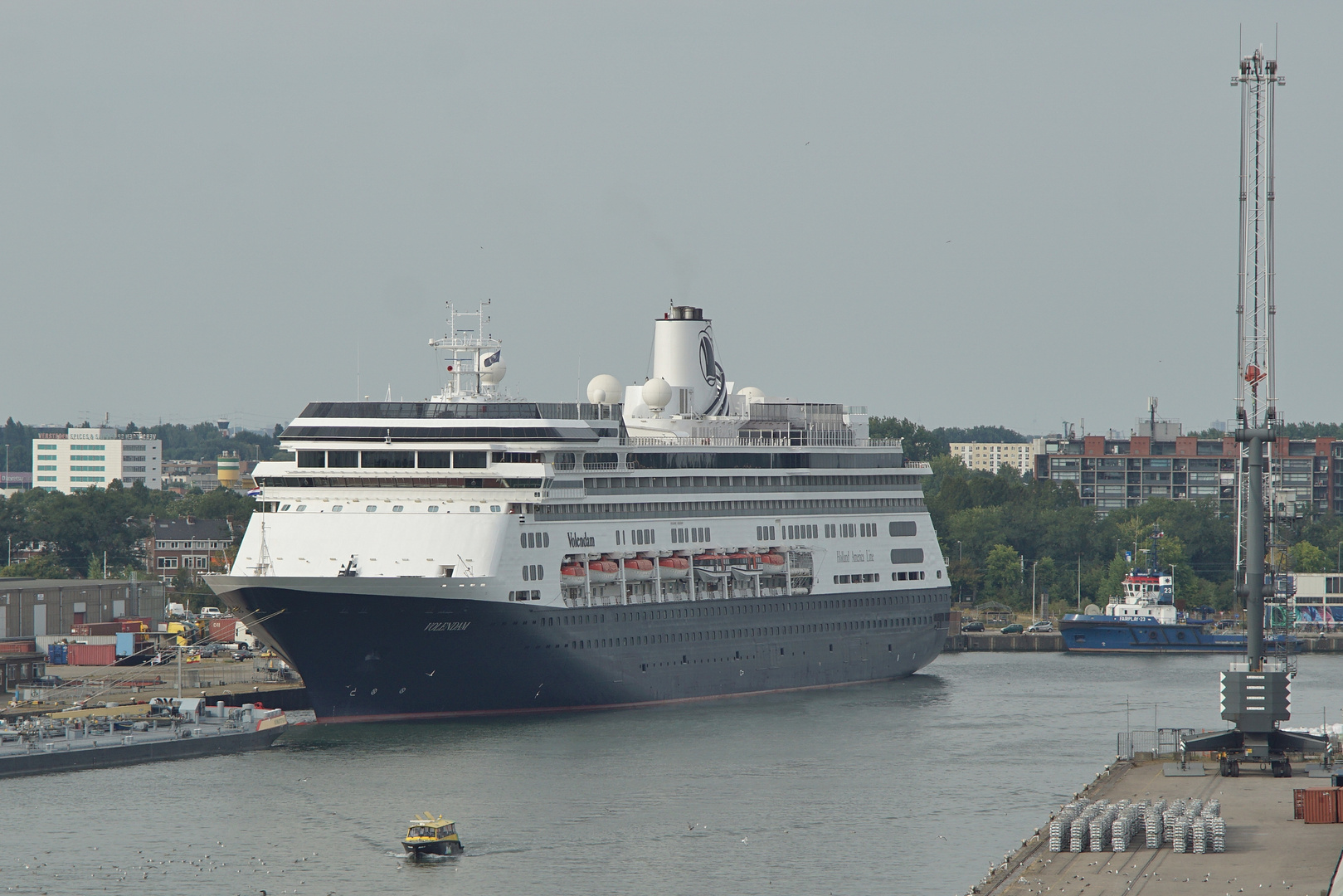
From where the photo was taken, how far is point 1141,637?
327 ft

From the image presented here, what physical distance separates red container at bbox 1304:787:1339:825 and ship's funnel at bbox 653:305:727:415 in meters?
38.6

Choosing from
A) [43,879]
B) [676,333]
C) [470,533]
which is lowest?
[43,879]

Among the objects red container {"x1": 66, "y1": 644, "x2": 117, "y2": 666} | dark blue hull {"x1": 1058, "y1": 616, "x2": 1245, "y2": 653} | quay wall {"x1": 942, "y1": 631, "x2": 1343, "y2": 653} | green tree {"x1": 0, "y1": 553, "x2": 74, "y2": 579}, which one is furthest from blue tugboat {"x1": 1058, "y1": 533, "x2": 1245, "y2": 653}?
green tree {"x1": 0, "y1": 553, "x2": 74, "y2": 579}

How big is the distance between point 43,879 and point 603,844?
37.4 ft

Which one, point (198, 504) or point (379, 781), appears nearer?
point (379, 781)

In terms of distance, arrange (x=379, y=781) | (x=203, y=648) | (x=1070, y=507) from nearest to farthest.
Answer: (x=379, y=781), (x=203, y=648), (x=1070, y=507)

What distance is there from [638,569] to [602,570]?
1.82m

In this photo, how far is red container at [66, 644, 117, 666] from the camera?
262ft

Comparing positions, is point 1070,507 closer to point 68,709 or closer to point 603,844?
point 68,709

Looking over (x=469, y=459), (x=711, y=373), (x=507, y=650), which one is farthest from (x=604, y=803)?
(x=711, y=373)

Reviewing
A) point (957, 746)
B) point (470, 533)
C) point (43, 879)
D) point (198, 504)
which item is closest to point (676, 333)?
point (470, 533)

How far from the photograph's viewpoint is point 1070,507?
142 m

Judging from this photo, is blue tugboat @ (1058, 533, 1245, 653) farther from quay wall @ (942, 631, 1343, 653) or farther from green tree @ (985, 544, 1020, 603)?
green tree @ (985, 544, 1020, 603)

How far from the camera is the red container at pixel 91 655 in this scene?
7981cm
